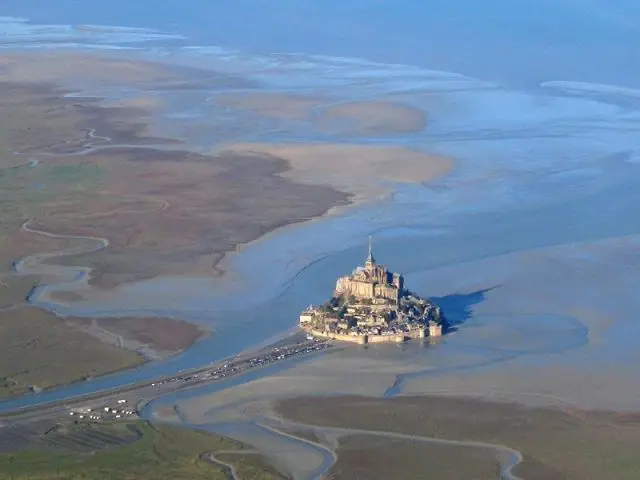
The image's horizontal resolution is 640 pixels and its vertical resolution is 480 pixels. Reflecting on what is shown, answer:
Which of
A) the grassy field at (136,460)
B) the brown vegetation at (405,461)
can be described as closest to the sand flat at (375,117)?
the brown vegetation at (405,461)

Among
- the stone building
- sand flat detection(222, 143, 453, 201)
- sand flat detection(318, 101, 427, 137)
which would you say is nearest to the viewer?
the stone building

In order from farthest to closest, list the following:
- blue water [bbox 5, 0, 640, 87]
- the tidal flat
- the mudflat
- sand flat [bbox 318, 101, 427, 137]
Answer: blue water [bbox 5, 0, 640, 87] → the mudflat → sand flat [bbox 318, 101, 427, 137] → the tidal flat

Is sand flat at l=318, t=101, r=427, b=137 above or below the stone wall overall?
above

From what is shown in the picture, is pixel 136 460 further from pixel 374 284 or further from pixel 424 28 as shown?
pixel 424 28

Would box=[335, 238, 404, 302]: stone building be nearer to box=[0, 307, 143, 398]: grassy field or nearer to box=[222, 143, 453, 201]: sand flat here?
box=[0, 307, 143, 398]: grassy field

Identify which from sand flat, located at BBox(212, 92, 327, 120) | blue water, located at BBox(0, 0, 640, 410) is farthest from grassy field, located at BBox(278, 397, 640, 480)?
sand flat, located at BBox(212, 92, 327, 120)
